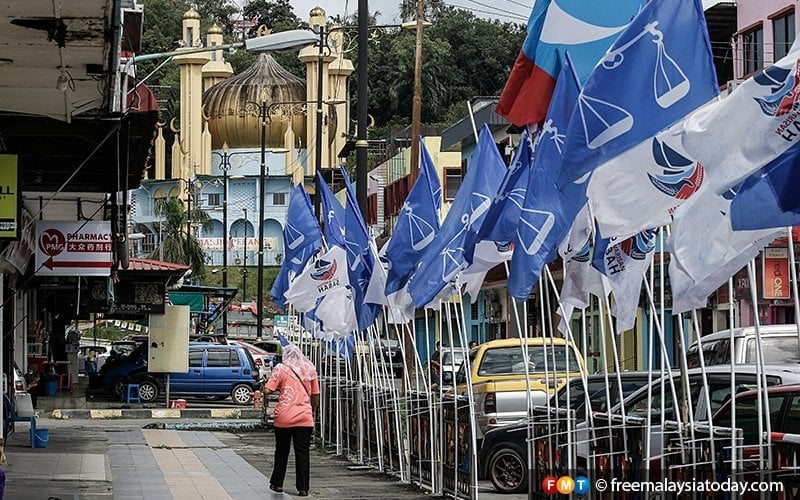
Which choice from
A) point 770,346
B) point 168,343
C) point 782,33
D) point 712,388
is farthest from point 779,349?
point 168,343

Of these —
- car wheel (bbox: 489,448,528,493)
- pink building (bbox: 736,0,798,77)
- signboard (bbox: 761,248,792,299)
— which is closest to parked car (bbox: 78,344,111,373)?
pink building (bbox: 736,0,798,77)

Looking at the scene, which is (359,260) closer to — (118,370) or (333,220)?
(333,220)

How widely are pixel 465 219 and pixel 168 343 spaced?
24819 mm

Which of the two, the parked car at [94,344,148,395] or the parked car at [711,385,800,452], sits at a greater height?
the parked car at [94,344,148,395]

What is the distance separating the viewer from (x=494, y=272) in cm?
5162

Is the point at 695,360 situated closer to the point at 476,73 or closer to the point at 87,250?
the point at 87,250

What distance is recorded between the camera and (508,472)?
16.9m

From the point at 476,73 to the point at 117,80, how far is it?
105476mm

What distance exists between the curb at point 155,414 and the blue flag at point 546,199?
24.2 meters

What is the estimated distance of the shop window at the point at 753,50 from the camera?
36.5 metres

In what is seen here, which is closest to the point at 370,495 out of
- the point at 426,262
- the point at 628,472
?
the point at 426,262

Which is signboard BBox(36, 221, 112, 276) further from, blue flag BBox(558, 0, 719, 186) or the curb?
the curb

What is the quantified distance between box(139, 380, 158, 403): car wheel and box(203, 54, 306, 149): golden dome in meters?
60.5

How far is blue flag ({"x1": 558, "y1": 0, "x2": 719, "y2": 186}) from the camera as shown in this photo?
9.51 metres
